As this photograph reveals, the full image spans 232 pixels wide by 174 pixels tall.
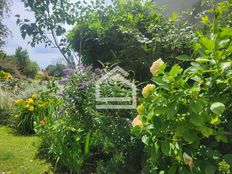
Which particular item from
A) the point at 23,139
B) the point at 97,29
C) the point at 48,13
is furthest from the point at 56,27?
the point at 23,139

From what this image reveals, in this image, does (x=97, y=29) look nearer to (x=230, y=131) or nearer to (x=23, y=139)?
(x=23, y=139)

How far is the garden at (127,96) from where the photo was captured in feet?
5.82

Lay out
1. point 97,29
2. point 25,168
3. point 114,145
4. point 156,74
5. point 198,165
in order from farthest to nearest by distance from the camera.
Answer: point 97,29 < point 25,168 < point 114,145 < point 156,74 < point 198,165

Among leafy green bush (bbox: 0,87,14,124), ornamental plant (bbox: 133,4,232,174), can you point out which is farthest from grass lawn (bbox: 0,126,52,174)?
ornamental plant (bbox: 133,4,232,174)

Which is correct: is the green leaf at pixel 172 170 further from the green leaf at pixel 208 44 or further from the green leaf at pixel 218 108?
the green leaf at pixel 208 44

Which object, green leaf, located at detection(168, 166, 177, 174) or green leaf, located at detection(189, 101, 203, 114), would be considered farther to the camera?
green leaf, located at detection(168, 166, 177, 174)

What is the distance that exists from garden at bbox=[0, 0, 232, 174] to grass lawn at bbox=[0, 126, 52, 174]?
0.02 metres

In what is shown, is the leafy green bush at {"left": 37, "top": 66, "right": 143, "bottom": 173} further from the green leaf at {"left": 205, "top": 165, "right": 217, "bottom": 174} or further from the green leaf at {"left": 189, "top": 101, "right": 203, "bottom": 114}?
the green leaf at {"left": 189, "top": 101, "right": 203, "bottom": 114}

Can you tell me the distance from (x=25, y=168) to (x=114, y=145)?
1620mm

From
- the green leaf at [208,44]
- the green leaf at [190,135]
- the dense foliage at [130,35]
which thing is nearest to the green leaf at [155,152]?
the green leaf at [190,135]

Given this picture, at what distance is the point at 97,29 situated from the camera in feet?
17.9

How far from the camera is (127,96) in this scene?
3533 mm

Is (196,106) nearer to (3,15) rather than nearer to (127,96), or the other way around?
(127,96)

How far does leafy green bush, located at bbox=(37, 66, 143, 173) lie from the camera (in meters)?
3.35
